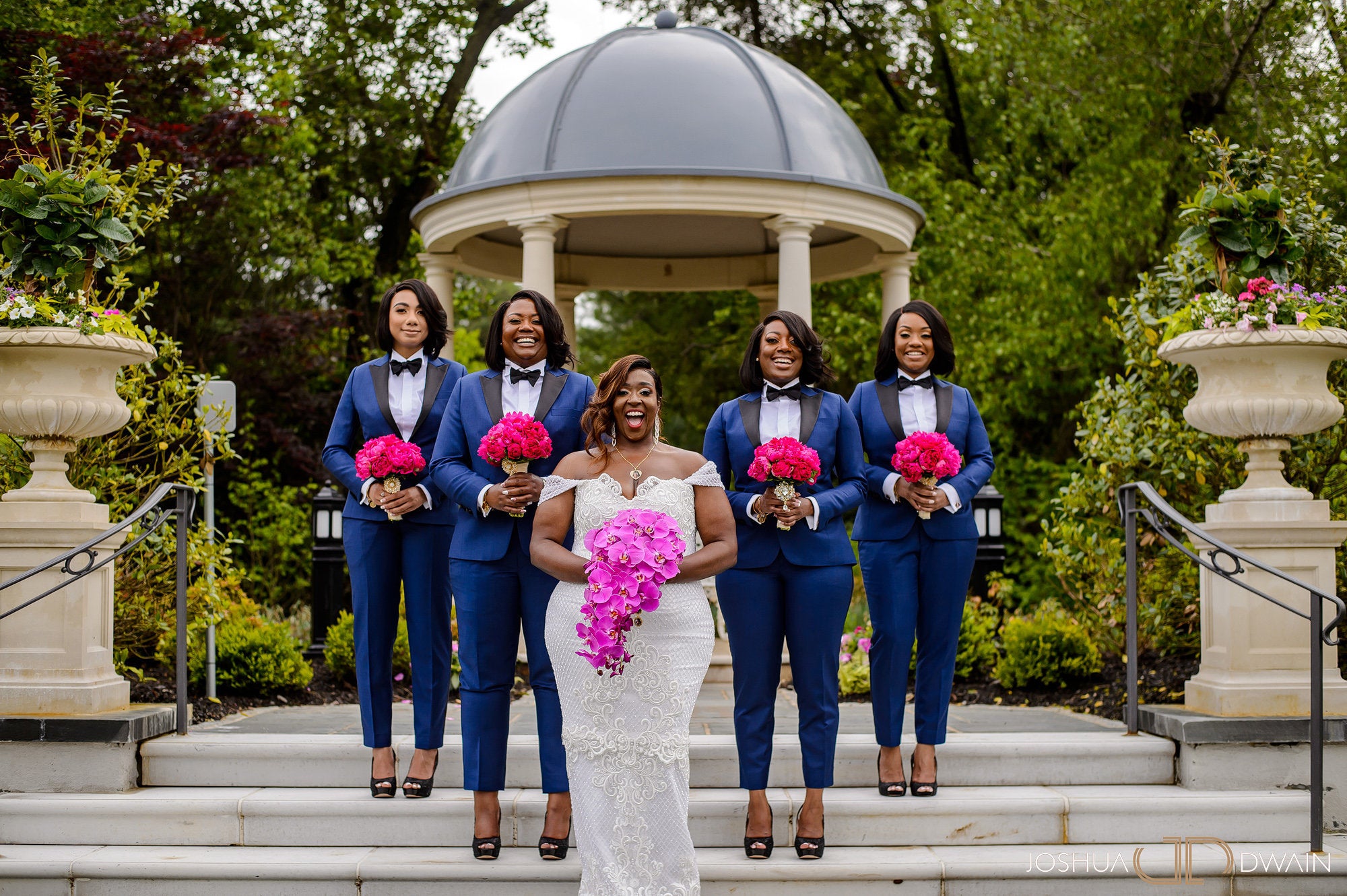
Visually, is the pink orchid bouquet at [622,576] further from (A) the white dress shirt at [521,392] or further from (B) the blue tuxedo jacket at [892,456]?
(B) the blue tuxedo jacket at [892,456]

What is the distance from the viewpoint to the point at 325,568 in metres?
9.77

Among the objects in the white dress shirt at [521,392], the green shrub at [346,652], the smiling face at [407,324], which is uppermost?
the smiling face at [407,324]

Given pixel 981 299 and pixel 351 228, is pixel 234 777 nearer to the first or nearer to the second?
pixel 981 299

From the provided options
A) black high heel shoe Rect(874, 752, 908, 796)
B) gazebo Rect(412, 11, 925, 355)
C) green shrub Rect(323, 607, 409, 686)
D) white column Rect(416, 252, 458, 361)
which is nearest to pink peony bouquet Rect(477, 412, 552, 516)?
black high heel shoe Rect(874, 752, 908, 796)

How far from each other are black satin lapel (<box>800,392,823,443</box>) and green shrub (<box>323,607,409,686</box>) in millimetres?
4309

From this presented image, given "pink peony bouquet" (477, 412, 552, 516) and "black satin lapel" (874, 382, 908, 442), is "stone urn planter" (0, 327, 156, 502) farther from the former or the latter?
"black satin lapel" (874, 382, 908, 442)

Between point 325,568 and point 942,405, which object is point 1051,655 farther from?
point 325,568

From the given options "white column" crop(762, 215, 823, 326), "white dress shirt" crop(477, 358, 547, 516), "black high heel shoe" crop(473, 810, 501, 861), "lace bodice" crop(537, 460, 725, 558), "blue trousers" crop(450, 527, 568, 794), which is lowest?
"black high heel shoe" crop(473, 810, 501, 861)

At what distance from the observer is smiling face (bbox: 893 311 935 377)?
18.6ft

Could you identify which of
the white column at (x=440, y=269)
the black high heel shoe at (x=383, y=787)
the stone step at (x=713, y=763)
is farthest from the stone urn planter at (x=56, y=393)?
the white column at (x=440, y=269)

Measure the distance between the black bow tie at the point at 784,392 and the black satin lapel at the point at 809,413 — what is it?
4 cm

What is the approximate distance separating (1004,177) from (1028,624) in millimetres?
10337

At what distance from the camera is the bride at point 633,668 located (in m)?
4.48

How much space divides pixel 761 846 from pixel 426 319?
2.77m
